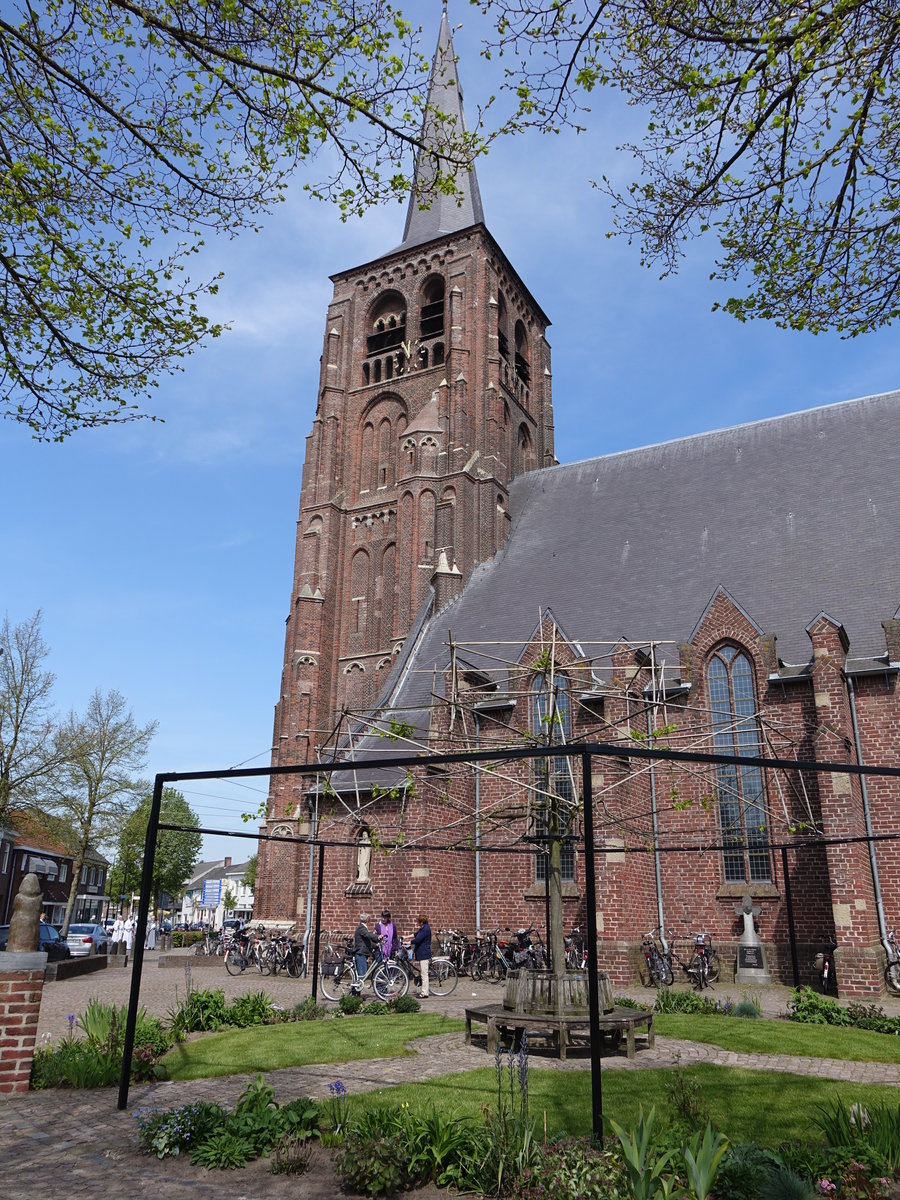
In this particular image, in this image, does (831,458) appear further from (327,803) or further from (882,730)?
(327,803)

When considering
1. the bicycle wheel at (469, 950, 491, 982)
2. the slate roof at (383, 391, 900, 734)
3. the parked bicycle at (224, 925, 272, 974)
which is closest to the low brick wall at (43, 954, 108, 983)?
the parked bicycle at (224, 925, 272, 974)

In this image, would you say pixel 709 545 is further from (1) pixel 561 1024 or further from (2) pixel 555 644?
(1) pixel 561 1024

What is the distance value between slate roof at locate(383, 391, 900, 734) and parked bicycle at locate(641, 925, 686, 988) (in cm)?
747

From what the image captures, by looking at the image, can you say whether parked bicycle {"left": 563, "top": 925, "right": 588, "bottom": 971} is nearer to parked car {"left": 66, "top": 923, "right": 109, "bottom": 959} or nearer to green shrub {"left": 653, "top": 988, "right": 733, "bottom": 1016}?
green shrub {"left": 653, "top": 988, "right": 733, "bottom": 1016}

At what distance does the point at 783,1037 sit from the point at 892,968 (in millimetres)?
7790

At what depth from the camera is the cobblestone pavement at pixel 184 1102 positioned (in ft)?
19.9

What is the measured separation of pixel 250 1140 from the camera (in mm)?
6840

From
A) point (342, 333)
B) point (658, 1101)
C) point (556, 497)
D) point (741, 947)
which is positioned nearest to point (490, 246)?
point (342, 333)

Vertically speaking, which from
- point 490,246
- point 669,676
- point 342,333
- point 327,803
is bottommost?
point 327,803

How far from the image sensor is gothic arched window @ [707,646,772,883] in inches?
832

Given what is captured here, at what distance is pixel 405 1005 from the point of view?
1534 centimetres

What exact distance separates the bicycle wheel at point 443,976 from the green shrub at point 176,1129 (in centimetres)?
1269

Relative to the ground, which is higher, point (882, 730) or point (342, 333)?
point (342, 333)

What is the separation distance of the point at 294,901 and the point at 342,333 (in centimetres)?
2376
